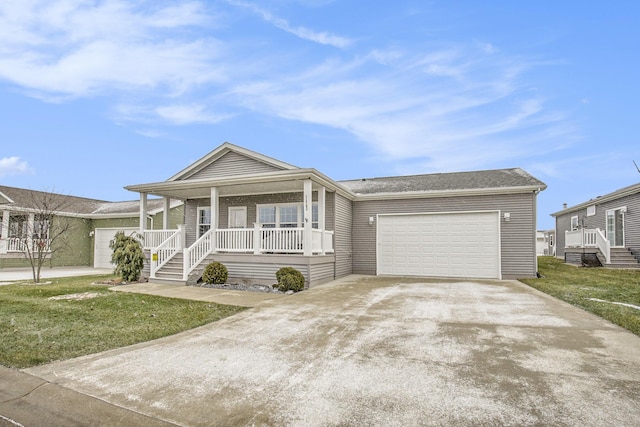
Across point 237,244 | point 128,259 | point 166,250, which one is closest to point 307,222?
point 237,244

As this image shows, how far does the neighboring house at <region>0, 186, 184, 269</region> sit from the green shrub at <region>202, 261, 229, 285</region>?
857 cm

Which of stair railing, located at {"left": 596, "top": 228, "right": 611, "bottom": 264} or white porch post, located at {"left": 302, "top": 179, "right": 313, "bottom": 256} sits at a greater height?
white porch post, located at {"left": 302, "top": 179, "right": 313, "bottom": 256}

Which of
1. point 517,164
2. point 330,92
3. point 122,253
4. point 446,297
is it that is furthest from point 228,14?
point 517,164

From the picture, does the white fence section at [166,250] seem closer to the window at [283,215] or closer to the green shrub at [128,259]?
the green shrub at [128,259]

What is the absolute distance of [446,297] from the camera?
27.2ft

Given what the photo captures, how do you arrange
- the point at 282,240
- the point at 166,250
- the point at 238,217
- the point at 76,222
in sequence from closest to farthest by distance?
1. the point at 282,240
2. the point at 166,250
3. the point at 238,217
4. the point at 76,222

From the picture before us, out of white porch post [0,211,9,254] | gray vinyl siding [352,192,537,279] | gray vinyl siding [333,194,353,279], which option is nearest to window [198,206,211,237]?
gray vinyl siding [333,194,353,279]

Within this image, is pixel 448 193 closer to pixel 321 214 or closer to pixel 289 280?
pixel 321 214

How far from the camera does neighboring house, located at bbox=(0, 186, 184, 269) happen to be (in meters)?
16.8

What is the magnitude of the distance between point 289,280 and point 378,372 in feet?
19.6

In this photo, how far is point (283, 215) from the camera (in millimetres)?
13633

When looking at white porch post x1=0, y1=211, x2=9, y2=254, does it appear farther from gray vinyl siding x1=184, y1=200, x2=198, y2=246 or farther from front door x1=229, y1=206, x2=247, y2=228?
front door x1=229, y1=206, x2=247, y2=228

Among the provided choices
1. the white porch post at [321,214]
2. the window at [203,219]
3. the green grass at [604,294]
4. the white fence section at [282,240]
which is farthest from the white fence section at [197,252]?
the green grass at [604,294]

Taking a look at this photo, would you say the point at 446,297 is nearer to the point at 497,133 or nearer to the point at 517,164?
the point at 517,164
